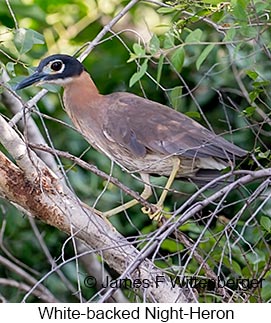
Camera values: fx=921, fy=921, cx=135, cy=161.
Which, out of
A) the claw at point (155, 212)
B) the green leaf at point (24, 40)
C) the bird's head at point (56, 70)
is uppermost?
the green leaf at point (24, 40)

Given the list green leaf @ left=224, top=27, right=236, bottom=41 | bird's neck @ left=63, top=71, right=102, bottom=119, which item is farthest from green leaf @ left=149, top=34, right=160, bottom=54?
bird's neck @ left=63, top=71, right=102, bottom=119

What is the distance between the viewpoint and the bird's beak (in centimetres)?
246

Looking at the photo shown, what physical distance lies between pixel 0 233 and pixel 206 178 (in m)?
0.80

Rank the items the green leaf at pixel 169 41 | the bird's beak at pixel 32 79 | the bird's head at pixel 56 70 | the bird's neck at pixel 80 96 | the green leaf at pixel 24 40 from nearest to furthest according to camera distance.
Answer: the green leaf at pixel 24 40 → the green leaf at pixel 169 41 → the bird's beak at pixel 32 79 → the bird's head at pixel 56 70 → the bird's neck at pixel 80 96

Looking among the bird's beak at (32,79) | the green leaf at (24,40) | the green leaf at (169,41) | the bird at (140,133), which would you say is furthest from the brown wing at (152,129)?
the green leaf at (24,40)

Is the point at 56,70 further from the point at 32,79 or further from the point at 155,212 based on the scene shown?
the point at 155,212

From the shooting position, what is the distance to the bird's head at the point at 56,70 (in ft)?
8.42

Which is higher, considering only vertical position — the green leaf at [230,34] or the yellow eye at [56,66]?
the green leaf at [230,34]

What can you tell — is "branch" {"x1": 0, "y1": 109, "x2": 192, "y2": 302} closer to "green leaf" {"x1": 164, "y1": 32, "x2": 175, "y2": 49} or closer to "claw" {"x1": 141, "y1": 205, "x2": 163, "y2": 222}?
"claw" {"x1": 141, "y1": 205, "x2": 163, "y2": 222}

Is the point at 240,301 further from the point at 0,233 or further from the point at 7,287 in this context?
the point at 7,287

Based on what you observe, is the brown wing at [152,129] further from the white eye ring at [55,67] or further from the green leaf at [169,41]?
the green leaf at [169,41]

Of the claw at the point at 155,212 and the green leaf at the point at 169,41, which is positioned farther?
the claw at the point at 155,212

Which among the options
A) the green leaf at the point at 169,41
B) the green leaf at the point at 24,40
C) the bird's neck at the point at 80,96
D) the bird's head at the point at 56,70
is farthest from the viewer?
the bird's neck at the point at 80,96
